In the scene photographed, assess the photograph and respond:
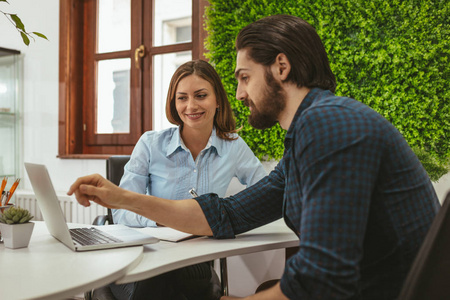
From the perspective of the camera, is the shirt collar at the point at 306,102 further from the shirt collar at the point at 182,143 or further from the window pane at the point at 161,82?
the window pane at the point at 161,82

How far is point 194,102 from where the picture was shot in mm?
2143

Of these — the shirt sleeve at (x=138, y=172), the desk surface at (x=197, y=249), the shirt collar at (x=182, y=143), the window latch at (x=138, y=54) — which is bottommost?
the desk surface at (x=197, y=249)

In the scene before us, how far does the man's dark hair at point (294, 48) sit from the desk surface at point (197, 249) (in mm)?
549

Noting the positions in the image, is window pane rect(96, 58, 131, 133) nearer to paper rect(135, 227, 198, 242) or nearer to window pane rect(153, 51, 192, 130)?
window pane rect(153, 51, 192, 130)

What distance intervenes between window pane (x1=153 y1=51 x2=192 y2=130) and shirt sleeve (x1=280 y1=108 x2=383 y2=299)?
2.67m

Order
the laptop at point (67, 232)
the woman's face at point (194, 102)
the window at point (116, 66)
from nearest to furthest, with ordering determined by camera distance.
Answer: the laptop at point (67, 232)
the woman's face at point (194, 102)
the window at point (116, 66)

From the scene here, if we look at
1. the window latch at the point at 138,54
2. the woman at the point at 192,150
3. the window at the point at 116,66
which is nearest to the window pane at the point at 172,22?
the window at the point at 116,66

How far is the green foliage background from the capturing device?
7.60 feet

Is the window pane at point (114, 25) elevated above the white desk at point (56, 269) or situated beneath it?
elevated above

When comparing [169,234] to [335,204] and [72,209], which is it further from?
[72,209]

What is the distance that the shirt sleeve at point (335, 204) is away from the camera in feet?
2.91

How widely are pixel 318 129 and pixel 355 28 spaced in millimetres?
1767

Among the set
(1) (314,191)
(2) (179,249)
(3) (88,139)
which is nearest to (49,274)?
(2) (179,249)

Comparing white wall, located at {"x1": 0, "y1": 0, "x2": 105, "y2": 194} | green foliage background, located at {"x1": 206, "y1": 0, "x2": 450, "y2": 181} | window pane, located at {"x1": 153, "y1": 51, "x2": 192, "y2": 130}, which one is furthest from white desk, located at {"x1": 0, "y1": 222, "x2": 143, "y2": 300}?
white wall, located at {"x1": 0, "y1": 0, "x2": 105, "y2": 194}
